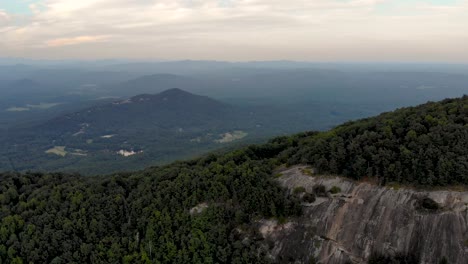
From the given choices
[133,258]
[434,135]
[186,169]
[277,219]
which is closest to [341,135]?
[434,135]

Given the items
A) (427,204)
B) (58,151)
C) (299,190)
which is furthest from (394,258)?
(58,151)

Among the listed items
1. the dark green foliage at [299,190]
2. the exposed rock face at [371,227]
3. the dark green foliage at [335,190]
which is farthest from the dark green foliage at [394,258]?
the dark green foliage at [299,190]

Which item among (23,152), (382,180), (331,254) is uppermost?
(382,180)

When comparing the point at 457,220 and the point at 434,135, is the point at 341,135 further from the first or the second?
the point at 457,220

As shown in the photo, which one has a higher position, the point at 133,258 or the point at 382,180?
the point at 382,180

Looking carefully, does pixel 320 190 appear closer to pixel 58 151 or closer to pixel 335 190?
pixel 335 190

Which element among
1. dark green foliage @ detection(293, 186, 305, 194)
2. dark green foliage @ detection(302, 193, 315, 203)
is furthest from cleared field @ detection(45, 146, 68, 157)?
dark green foliage @ detection(302, 193, 315, 203)
